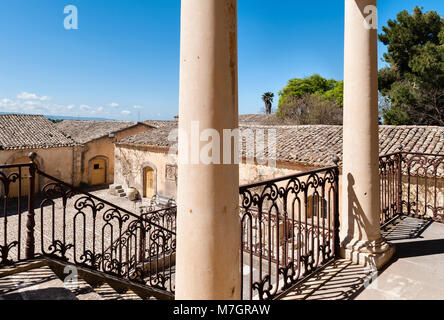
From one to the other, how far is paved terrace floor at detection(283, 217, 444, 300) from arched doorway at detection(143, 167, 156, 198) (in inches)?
698

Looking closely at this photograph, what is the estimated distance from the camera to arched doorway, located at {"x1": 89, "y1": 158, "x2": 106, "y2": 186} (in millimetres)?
25047

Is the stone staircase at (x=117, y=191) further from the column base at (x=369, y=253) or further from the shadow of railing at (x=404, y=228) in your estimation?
the column base at (x=369, y=253)

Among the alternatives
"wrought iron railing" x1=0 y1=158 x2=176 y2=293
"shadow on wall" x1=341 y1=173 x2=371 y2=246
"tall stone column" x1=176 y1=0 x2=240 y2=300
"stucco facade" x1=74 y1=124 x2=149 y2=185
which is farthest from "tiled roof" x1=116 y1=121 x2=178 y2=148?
"tall stone column" x1=176 y1=0 x2=240 y2=300

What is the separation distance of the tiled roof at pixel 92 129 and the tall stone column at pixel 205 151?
2495 centimetres

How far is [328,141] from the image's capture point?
13.7 m

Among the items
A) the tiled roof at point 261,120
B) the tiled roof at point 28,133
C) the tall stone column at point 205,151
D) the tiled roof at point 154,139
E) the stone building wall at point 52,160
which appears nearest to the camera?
the tall stone column at point 205,151

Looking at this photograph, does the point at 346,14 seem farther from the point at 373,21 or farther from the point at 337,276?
the point at 337,276

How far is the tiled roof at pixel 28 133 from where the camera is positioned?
Result: 19.9m

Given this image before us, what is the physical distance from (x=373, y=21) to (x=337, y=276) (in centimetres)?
301

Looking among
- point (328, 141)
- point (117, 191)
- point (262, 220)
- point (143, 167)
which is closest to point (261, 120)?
point (143, 167)

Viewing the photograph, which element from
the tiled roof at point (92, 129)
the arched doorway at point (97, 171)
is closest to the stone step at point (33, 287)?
the tiled roof at point (92, 129)

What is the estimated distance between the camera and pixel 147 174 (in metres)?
20.6

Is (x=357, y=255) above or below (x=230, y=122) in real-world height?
below
